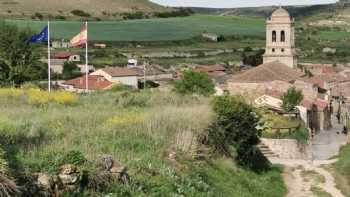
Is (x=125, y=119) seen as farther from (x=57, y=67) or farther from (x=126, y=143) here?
(x=57, y=67)

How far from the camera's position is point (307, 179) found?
24453 mm

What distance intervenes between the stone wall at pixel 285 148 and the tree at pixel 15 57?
54.4 ft

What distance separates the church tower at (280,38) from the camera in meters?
63.3

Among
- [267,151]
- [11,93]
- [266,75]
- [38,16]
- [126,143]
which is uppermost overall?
[38,16]

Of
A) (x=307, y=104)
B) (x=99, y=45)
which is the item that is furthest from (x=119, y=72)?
(x=99, y=45)

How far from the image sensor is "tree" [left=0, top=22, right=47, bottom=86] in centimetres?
4231

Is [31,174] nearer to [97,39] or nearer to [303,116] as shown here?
[303,116]

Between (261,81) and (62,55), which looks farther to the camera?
(62,55)

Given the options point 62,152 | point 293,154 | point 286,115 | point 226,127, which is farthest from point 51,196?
point 286,115

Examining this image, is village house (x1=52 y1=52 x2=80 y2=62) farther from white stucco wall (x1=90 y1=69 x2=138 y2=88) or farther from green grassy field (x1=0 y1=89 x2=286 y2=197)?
green grassy field (x1=0 y1=89 x2=286 y2=197)

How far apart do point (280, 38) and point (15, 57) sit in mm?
27116

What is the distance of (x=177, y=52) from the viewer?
12062 cm

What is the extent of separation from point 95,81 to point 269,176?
36.3 m

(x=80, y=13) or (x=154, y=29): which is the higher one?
(x=80, y=13)
